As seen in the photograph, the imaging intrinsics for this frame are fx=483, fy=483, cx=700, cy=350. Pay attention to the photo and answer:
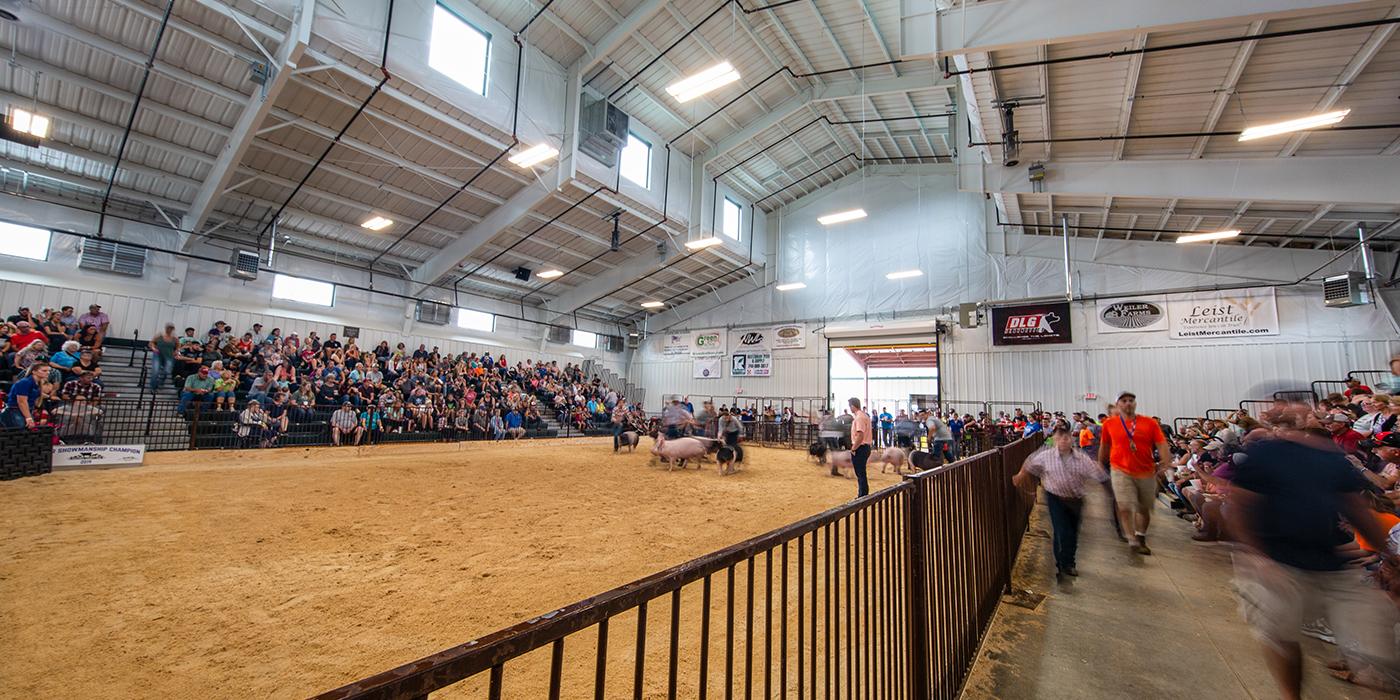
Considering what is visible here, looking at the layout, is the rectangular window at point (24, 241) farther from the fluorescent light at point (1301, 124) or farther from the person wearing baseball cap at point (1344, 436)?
the fluorescent light at point (1301, 124)

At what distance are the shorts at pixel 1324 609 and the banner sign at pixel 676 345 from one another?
25.1 meters

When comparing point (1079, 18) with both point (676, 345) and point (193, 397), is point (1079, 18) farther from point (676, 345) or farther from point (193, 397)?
point (676, 345)

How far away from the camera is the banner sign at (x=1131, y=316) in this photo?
53.4 feet

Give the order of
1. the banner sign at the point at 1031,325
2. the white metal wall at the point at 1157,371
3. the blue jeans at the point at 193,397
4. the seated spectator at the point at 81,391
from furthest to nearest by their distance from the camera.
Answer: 1. the banner sign at the point at 1031,325
2. the white metal wall at the point at 1157,371
3. the blue jeans at the point at 193,397
4. the seated spectator at the point at 81,391

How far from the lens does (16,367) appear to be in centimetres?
938

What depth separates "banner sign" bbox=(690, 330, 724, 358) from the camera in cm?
2630

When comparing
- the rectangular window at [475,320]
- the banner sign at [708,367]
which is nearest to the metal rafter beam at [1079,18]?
the banner sign at [708,367]

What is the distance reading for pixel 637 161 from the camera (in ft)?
56.4

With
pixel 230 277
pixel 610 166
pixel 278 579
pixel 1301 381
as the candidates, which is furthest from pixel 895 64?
pixel 230 277

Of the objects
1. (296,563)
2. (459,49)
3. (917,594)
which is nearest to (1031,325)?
(917,594)

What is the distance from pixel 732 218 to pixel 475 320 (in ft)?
42.3

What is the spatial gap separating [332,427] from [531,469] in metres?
6.13

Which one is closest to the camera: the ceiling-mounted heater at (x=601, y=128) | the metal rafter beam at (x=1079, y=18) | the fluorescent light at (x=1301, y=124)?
the metal rafter beam at (x=1079, y=18)

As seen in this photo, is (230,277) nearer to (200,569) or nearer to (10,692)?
(200,569)
